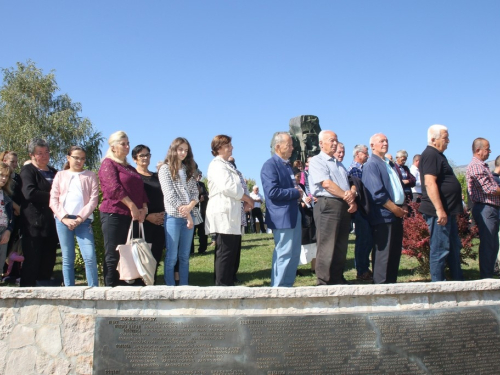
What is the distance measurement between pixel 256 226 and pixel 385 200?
13.7 meters

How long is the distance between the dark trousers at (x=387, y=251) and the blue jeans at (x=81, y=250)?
3112 mm

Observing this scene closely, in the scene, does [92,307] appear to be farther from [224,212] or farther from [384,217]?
[384,217]

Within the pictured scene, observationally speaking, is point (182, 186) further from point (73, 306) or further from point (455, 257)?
point (455, 257)

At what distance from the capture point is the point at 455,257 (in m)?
5.30

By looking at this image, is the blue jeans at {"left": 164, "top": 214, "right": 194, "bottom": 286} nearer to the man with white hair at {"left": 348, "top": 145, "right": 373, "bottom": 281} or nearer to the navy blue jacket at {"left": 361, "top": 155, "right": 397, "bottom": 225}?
the navy blue jacket at {"left": 361, "top": 155, "right": 397, "bottom": 225}

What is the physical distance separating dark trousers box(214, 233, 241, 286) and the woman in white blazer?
1312 mm

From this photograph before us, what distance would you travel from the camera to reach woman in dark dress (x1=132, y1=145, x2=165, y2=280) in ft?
18.4

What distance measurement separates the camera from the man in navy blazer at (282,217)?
5109 mm

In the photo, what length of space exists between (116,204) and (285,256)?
1.94 metres

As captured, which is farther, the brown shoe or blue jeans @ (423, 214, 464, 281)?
the brown shoe

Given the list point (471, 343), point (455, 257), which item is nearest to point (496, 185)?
point (455, 257)

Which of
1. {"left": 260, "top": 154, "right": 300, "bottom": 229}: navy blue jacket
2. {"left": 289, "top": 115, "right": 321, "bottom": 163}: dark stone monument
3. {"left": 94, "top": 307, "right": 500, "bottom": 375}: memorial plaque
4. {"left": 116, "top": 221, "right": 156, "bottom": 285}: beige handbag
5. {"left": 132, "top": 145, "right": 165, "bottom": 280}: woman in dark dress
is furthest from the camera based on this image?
{"left": 289, "top": 115, "right": 321, "bottom": 163}: dark stone monument

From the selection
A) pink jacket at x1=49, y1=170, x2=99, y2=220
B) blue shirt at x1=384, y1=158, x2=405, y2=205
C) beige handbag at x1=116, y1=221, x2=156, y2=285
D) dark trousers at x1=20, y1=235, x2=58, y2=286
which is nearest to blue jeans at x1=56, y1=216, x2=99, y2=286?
pink jacket at x1=49, y1=170, x2=99, y2=220

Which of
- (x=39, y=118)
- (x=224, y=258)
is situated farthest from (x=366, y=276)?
(x=39, y=118)
